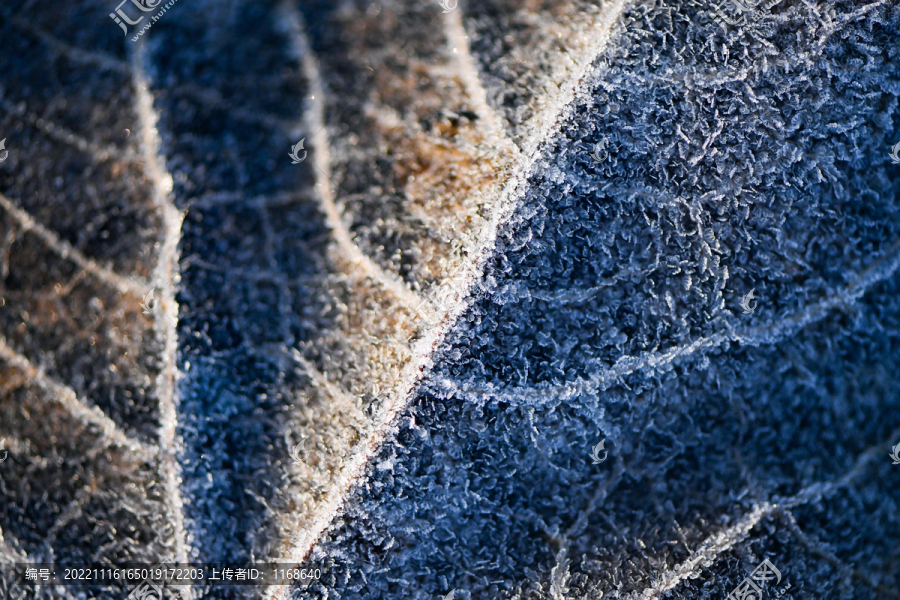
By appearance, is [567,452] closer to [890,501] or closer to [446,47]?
[890,501]

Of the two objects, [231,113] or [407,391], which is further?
[231,113]

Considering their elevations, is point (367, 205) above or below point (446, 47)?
below

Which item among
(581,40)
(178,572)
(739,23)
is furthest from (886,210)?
(178,572)

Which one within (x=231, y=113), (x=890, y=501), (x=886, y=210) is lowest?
(x=890, y=501)

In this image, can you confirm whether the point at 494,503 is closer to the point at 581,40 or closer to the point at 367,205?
the point at 367,205

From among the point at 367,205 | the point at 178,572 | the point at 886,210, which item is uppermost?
the point at 367,205

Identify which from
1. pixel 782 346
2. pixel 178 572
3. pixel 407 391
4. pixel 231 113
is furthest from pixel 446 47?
pixel 178 572
